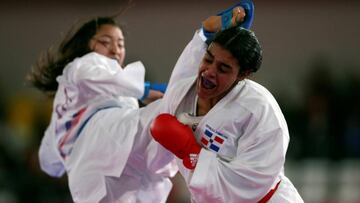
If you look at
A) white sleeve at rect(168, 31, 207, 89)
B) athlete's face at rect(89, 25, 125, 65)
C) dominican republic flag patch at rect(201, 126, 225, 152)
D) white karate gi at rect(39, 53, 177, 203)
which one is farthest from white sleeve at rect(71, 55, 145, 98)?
dominican republic flag patch at rect(201, 126, 225, 152)

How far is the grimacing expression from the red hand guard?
0.15 metres

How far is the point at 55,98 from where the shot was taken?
13.4ft

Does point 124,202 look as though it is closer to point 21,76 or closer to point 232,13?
point 232,13

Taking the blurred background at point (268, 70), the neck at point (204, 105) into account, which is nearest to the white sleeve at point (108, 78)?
Result: the neck at point (204, 105)

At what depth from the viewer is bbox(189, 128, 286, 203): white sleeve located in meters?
3.07

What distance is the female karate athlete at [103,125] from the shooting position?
144 inches

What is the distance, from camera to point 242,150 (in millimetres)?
3127

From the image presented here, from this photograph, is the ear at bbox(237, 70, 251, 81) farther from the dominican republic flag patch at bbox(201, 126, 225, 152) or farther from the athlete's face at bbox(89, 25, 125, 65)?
the athlete's face at bbox(89, 25, 125, 65)

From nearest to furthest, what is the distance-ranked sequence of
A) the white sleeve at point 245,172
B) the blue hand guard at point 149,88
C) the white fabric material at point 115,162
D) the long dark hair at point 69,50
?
the white sleeve at point 245,172, the white fabric material at point 115,162, the blue hand guard at point 149,88, the long dark hair at point 69,50

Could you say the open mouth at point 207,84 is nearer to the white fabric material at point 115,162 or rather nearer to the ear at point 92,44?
the white fabric material at point 115,162

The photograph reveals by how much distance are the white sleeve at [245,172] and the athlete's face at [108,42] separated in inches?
40.6

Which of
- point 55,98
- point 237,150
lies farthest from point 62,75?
point 237,150

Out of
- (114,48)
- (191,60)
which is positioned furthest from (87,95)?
(191,60)

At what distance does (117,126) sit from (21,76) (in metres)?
4.46
